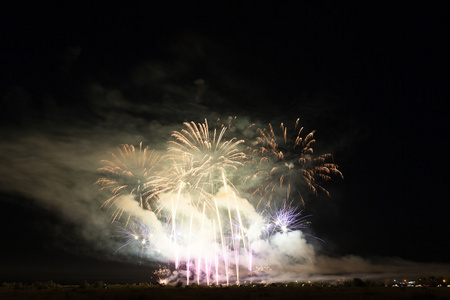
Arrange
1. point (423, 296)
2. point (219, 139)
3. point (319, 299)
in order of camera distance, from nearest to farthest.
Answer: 1. point (319, 299)
2. point (423, 296)
3. point (219, 139)

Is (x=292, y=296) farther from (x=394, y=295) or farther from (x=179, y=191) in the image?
(x=179, y=191)

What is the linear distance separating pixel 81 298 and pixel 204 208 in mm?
25937

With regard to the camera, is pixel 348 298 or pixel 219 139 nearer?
pixel 348 298

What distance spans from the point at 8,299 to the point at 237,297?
1574 centimetres

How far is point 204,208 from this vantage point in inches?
1945

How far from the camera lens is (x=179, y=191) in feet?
156

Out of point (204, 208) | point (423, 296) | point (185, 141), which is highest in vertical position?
point (185, 141)

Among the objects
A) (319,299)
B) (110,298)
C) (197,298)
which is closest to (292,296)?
(319,299)

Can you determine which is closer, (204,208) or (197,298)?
(197,298)

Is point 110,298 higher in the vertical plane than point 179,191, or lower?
lower

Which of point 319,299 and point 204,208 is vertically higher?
point 204,208

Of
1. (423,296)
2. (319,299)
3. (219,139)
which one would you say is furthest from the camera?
(219,139)

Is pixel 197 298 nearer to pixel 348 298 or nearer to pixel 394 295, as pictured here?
pixel 348 298

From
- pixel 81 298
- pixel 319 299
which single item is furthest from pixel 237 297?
pixel 81 298
